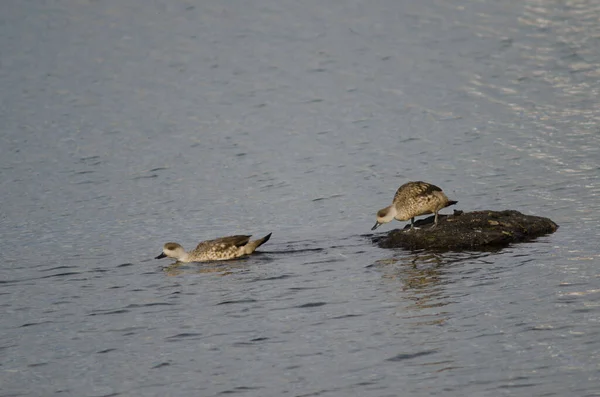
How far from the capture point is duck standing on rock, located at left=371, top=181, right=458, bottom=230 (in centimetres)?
1720

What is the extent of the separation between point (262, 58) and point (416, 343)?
24249mm

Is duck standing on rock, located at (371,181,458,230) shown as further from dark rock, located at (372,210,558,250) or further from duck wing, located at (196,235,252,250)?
duck wing, located at (196,235,252,250)

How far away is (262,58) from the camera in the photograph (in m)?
35.4

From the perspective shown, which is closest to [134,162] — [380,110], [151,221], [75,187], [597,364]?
[75,187]

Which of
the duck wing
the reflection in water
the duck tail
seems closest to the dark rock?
the reflection in water

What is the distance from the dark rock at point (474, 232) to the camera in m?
16.5

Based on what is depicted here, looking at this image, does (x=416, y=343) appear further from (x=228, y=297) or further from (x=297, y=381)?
(x=228, y=297)

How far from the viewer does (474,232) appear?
54.3 ft

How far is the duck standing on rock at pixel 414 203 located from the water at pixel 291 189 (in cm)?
71

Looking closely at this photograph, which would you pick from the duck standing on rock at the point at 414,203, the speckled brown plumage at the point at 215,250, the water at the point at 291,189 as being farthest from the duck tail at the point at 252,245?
the duck standing on rock at the point at 414,203

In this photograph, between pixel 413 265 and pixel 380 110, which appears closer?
pixel 413 265

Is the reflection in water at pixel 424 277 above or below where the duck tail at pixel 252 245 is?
below

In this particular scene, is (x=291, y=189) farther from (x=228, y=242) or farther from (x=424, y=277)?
(x=424, y=277)

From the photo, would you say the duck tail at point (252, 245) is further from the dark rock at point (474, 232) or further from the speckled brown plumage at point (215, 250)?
the dark rock at point (474, 232)
